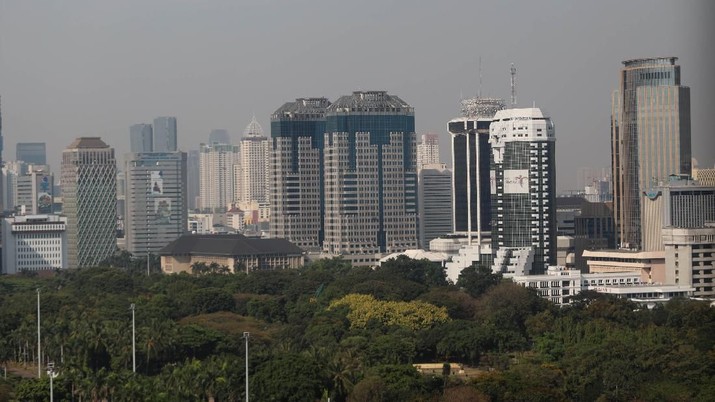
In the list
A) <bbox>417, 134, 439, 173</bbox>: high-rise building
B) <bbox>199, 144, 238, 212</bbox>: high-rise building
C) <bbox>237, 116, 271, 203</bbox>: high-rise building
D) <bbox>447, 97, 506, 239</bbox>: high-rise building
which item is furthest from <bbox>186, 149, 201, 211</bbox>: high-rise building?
<bbox>447, 97, 506, 239</bbox>: high-rise building

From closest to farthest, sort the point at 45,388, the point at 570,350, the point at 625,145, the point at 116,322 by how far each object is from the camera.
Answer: the point at 45,388 < the point at 570,350 < the point at 116,322 < the point at 625,145

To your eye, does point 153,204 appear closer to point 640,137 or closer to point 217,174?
point 640,137

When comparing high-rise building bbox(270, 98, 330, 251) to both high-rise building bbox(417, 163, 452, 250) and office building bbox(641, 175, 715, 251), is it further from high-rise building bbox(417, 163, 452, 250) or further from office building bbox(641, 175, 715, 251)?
office building bbox(641, 175, 715, 251)

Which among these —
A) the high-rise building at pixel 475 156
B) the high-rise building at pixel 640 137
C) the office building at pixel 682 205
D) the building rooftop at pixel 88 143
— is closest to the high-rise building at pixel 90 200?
the building rooftop at pixel 88 143

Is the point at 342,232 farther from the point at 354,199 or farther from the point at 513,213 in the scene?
the point at 513,213

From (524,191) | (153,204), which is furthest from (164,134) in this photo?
(524,191)

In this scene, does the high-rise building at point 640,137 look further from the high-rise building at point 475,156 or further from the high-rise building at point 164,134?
the high-rise building at point 164,134

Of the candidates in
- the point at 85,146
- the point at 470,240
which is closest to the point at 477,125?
the point at 470,240

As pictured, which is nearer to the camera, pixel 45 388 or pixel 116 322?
pixel 45 388
